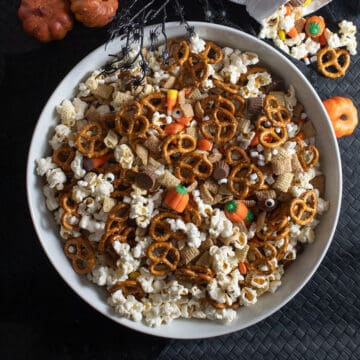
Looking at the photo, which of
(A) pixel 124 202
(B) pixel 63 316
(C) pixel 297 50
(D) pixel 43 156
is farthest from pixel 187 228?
(C) pixel 297 50

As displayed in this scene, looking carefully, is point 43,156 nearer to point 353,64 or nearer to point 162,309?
point 162,309

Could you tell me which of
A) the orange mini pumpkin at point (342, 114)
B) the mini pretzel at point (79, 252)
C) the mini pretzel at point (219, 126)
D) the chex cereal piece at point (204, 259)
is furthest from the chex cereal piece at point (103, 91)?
the orange mini pumpkin at point (342, 114)

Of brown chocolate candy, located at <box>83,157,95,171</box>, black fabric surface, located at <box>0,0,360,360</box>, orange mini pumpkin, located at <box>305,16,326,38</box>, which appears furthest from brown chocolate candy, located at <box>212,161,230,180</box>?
orange mini pumpkin, located at <box>305,16,326,38</box>

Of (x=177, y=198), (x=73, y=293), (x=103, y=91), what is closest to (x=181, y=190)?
(x=177, y=198)

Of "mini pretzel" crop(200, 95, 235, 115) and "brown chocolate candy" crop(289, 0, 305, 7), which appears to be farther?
"brown chocolate candy" crop(289, 0, 305, 7)

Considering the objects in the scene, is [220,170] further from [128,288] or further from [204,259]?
[128,288]

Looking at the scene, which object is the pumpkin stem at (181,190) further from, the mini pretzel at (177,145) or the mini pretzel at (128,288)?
the mini pretzel at (128,288)

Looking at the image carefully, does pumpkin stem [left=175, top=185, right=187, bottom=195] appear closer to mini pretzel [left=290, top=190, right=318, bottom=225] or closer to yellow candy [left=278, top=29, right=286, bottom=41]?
mini pretzel [left=290, top=190, right=318, bottom=225]
